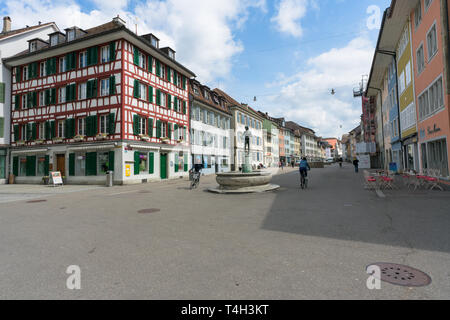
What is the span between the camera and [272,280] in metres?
3.11

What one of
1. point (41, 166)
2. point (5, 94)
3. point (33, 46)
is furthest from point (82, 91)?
point (5, 94)

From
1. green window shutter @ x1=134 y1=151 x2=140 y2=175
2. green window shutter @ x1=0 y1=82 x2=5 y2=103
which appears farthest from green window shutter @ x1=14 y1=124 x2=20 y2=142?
green window shutter @ x1=134 y1=151 x2=140 y2=175

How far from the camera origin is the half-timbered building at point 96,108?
2061cm

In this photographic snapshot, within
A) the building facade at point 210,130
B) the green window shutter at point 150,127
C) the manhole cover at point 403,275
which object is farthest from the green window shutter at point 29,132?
the manhole cover at point 403,275

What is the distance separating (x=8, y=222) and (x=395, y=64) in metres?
28.1

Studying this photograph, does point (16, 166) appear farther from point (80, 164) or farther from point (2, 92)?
point (80, 164)

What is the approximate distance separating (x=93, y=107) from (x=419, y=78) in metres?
23.2

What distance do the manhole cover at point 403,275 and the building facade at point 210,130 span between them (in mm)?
27387

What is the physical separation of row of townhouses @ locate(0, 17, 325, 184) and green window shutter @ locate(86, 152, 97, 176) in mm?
80

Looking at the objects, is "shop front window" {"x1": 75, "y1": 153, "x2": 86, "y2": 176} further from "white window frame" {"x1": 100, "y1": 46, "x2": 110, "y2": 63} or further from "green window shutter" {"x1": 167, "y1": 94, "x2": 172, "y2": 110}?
"green window shutter" {"x1": 167, "y1": 94, "x2": 172, "y2": 110}

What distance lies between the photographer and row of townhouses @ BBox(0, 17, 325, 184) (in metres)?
20.7

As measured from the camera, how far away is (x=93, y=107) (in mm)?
21422
